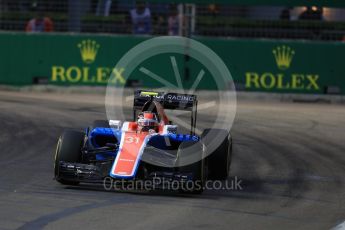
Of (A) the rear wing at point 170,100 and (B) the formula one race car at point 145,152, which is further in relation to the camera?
(A) the rear wing at point 170,100

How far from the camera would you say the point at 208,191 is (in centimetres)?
998

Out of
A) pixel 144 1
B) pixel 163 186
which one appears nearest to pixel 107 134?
pixel 163 186

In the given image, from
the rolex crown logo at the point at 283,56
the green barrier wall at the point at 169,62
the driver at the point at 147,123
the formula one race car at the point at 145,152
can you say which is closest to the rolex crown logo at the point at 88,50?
the green barrier wall at the point at 169,62

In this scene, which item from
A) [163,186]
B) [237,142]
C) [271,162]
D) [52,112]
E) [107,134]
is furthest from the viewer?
[52,112]

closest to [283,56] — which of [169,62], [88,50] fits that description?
[169,62]

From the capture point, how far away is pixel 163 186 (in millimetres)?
9477

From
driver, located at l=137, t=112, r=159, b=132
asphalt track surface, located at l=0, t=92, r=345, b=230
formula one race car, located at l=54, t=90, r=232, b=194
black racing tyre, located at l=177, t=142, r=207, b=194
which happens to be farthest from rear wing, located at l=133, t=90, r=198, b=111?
asphalt track surface, located at l=0, t=92, r=345, b=230

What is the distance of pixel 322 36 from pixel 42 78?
702 cm

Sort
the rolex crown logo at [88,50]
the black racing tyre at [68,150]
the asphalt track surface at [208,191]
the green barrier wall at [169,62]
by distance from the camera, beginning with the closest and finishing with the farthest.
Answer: the asphalt track surface at [208,191] → the black racing tyre at [68,150] → the green barrier wall at [169,62] → the rolex crown logo at [88,50]

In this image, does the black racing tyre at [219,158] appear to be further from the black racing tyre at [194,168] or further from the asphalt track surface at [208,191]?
the black racing tyre at [194,168]

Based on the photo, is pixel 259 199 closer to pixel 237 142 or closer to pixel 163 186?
pixel 163 186

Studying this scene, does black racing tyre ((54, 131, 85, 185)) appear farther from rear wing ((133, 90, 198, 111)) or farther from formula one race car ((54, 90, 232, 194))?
rear wing ((133, 90, 198, 111))

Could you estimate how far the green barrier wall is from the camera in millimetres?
21812

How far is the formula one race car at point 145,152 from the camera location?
31.4 feet
